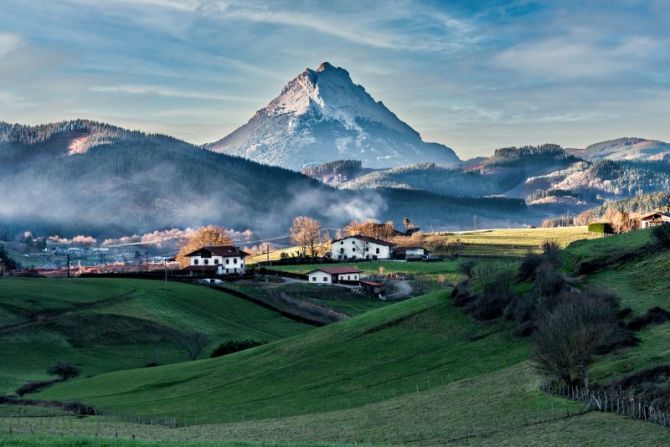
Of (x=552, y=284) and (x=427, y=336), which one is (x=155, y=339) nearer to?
(x=427, y=336)

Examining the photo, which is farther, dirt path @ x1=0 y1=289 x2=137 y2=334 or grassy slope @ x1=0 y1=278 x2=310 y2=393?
dirt path @ x1=0 y1=289 x2=137 y2=334

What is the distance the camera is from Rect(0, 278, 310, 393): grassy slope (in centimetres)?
9119

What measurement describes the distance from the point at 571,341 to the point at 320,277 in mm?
110872

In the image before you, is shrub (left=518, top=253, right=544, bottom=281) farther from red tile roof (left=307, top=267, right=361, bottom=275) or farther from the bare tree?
red tile roof (left=307, top=267, right=361, bottom=275)

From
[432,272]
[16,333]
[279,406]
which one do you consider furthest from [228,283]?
[279,406]

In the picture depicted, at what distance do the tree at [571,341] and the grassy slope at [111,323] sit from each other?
49489 millimetres

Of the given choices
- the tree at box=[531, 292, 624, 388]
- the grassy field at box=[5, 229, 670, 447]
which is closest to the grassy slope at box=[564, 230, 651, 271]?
the grassy field at box=[5, 229, 670, 447]

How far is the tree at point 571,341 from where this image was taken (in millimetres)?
44375

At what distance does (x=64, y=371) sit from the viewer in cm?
8394

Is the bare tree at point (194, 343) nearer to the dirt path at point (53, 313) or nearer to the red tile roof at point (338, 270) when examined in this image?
the dirt path at point (53, 313)

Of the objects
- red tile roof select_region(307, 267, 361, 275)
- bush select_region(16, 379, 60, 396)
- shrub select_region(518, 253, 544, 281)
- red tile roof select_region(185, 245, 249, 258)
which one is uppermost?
red tile roof select_region(185, 245, 249, 258)

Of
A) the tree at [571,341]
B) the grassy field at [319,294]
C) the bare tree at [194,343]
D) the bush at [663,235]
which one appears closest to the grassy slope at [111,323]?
the bare tree at [194,343]

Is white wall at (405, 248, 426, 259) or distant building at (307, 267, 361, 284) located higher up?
white wall at (405, 248, 426, 259)

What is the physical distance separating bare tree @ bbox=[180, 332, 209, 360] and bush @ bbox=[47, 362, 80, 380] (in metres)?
15.7
